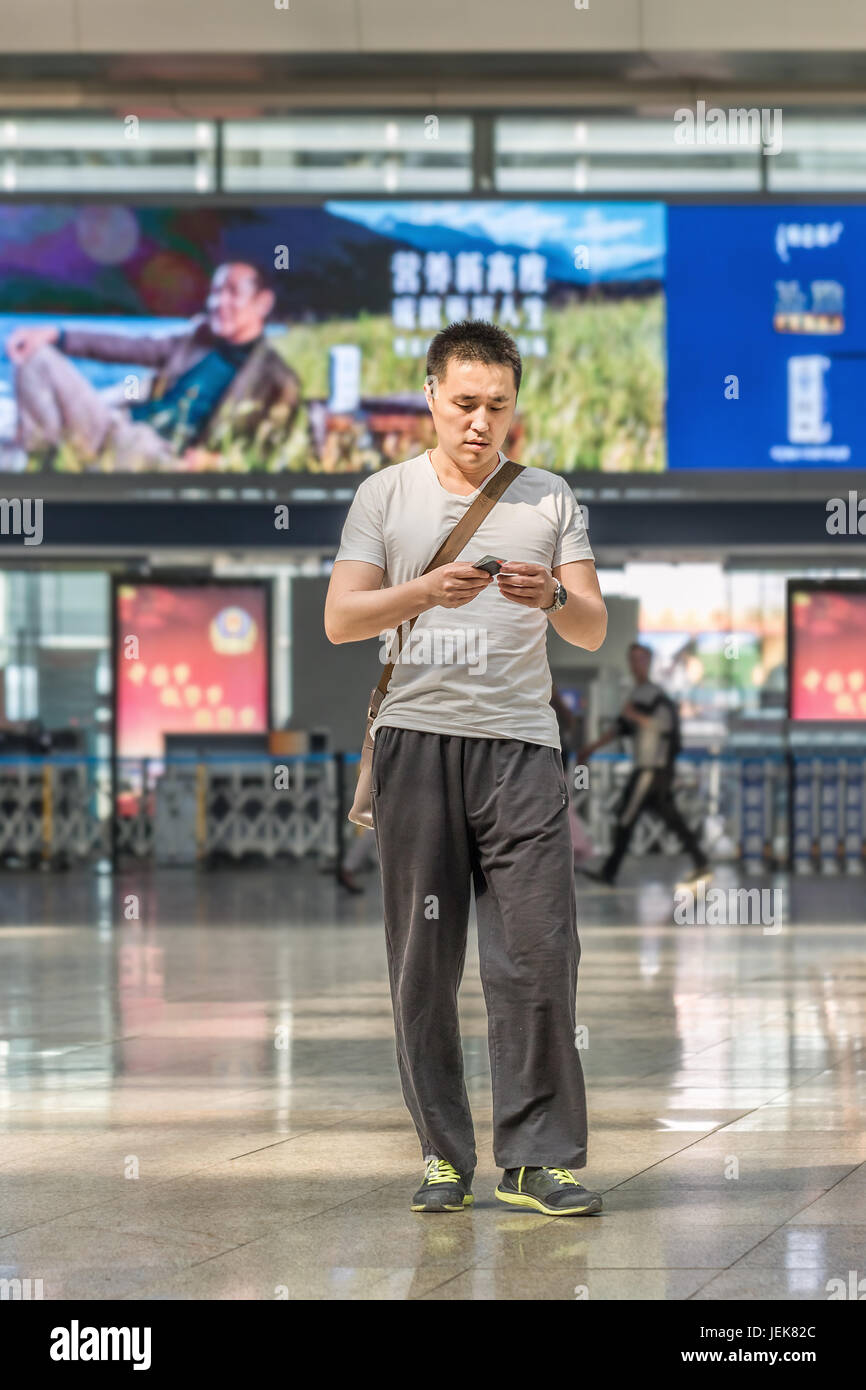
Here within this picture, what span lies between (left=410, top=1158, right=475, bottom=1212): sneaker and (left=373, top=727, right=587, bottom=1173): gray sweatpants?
26 millimetres

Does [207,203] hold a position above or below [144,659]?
above

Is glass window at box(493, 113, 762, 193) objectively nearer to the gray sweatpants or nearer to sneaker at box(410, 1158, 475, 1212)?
the gray sweatpants

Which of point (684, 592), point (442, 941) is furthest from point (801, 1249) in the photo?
point (684, 592)

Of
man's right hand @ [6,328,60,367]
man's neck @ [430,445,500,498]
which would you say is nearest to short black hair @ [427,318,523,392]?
man's neck @ [430,445,500,498]

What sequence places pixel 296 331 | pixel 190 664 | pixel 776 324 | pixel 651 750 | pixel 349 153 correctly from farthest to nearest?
1. pixel 190 664
2. pixel 349 153
3. pixel 296 331
4. pixel 776 324
5. pixel 651 750

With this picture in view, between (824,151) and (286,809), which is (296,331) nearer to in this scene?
(286,809)

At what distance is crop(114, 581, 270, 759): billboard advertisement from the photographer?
16578 mm

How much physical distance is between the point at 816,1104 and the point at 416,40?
346 inches

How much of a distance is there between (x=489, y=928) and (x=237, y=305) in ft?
37.3

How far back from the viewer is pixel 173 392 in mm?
14625

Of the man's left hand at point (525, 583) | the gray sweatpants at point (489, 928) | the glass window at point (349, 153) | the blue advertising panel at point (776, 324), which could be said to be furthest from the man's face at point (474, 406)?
the glass window at point (349, 153)

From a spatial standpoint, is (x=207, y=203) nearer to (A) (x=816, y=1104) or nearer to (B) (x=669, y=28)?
(B) (x=669, y=28)

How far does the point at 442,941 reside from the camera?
155 inches

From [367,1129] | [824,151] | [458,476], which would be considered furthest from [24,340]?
[458,476]
